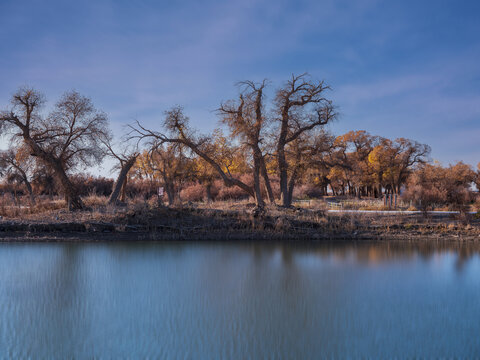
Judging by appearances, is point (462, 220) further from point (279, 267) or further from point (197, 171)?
point (197, 171)

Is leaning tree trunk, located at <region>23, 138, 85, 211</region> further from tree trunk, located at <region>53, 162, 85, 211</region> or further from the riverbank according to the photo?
the riverbank

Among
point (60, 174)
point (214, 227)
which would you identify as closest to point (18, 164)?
point (60, 174)

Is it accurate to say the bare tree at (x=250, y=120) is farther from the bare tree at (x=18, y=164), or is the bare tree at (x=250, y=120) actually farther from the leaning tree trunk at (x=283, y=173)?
the bare tree at (x=18, y=164)

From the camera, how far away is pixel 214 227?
19094 mm

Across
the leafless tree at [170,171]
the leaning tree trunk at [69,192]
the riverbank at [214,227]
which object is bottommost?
the riverbank at [214,227]

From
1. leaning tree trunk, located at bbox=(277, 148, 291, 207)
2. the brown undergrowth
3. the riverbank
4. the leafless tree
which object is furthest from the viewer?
the leafless tree

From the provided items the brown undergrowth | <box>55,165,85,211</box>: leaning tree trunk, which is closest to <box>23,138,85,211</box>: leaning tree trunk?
<box>55,165,85,211</box>: leaning tree trunk

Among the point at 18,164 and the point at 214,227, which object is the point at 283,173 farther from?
the point at 18,164

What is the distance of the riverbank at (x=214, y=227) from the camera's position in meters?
18.0

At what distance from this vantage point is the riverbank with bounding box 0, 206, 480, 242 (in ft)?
59.1

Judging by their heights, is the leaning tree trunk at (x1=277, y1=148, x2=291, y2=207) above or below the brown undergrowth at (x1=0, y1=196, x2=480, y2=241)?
above

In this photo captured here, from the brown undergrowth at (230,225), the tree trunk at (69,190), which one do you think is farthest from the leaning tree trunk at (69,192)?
the brown undergrowth at (230,225)

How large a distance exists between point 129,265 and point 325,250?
7.41 m

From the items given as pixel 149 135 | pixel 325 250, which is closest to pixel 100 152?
pixel 149 135
